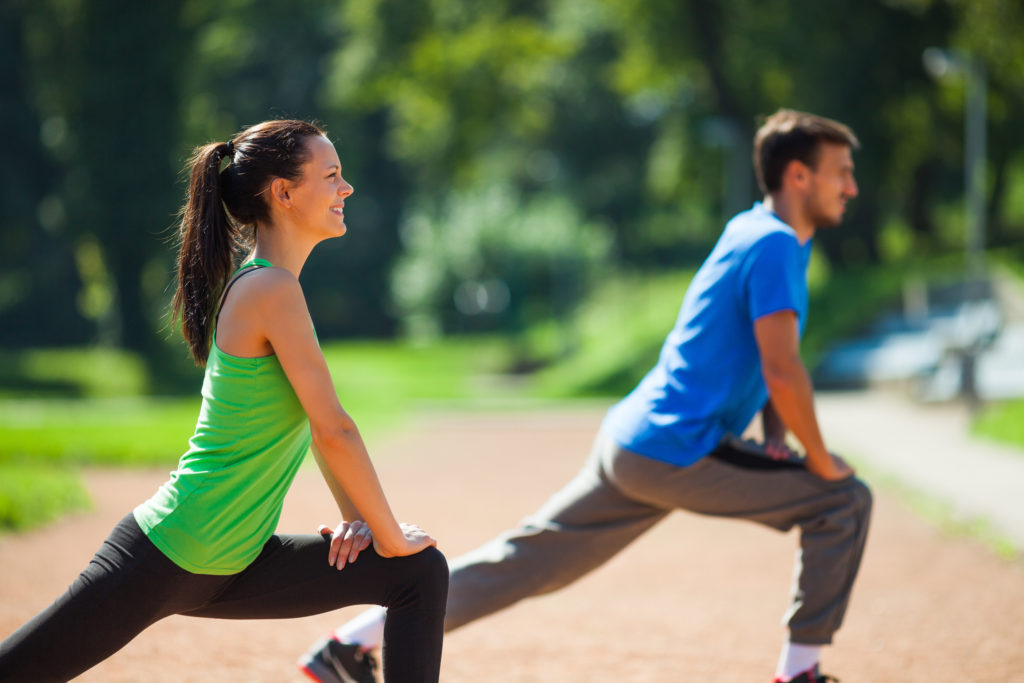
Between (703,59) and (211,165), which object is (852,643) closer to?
(211,165)

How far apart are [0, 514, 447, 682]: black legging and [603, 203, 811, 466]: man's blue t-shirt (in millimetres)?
1115

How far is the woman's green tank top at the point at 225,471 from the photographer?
2.61 meters

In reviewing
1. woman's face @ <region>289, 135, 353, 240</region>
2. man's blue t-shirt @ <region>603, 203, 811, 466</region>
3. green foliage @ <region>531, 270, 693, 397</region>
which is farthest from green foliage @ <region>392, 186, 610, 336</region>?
woman's face @ <region>289, 135, 353, 240</region>

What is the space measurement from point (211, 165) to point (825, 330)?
22507mm

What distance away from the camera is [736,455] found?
3.76m

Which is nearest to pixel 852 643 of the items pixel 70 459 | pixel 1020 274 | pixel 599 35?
pixel 70 459

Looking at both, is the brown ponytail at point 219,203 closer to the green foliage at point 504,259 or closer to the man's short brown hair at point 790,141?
the man's short brown hair at point 790,141

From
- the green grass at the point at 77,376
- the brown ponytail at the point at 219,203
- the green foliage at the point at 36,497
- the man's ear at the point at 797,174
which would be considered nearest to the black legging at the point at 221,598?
the brown ponytail at the point at 219,203

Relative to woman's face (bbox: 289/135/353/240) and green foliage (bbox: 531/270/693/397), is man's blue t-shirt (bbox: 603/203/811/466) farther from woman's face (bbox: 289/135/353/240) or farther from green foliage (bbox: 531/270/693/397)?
green foliage (bbox: 531/270/693/397)

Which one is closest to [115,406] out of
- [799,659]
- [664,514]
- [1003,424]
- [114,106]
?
[114,106]

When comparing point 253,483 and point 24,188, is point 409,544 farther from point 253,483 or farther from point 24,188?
point 24,188

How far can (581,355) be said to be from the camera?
109 ft

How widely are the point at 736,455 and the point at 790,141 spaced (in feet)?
3.51

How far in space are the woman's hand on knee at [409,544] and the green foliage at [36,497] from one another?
6586 millimetres
